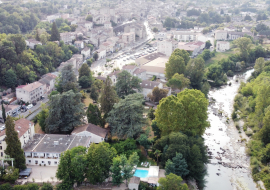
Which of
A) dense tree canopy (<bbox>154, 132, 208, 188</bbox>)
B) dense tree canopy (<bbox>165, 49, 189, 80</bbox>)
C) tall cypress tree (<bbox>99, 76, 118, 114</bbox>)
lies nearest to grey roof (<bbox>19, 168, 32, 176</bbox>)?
tall cypress tree (<bbox>99, 76, 118, 114</bbox>)

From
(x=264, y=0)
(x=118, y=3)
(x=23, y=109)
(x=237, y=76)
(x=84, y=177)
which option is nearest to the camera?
(x=84, y=177)

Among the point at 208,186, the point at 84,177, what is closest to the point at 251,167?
the point at 208,186

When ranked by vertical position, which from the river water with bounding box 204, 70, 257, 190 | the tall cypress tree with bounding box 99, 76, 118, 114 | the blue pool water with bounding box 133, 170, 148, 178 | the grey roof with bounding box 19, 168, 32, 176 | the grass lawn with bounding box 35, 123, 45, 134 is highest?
the tall cypress tree with bounding box 99, 76, 118, 114

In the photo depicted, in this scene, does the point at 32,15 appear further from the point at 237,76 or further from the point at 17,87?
the point at 237,76

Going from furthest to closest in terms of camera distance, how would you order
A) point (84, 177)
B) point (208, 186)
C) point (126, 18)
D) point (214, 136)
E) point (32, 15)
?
1. point (126, 18)
2. point (32, 15)
3. point (214, 136)
4. point (208, 186)
5. point (84, 177)

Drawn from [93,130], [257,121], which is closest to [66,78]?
[93,130]

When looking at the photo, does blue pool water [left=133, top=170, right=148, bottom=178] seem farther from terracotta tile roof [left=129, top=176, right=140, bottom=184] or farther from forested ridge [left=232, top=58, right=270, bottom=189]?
forested ridge [left=232, top=58, right=270, bottom=189]

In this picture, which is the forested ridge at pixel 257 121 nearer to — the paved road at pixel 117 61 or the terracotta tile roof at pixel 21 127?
the terracotta tile roof at pixel 21 127
